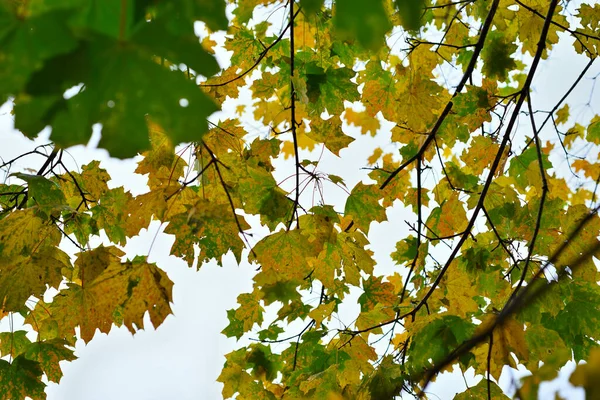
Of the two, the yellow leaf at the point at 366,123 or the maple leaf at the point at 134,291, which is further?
the yellow leaf at the point at 366,123

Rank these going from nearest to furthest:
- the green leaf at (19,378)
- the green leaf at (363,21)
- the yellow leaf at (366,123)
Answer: the green leaf at (363,21), the green leaf at (19,378), the yellow leaf at (366,123)

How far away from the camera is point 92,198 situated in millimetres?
2838

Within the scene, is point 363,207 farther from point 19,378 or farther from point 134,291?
point 19,378

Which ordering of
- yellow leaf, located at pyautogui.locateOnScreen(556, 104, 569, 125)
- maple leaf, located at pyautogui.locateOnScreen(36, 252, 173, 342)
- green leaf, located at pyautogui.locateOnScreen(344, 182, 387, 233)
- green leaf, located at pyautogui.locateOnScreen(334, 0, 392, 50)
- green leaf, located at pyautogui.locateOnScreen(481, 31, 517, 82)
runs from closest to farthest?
green leaf, located at pyautogui.locateOnScreen(334, 0, 392, 50) < maple leaf, located at pyautogui.locateOnScreen(36, 252, 173, 342) < green leaf, located at pyautogui.locateOnScreen(344, 182, 387, 233) < green leaf, located at pyautogui.locateOnScreen(481, 31, 517, 82) < yellow leaf, located at pyautogui.locateOnScreen(556, 104, 569, 125)

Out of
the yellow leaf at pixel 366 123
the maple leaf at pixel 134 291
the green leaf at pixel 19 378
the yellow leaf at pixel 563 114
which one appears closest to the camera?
the maple leaf at pixel 134 291

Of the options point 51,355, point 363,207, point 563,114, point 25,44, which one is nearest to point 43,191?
point 51,355

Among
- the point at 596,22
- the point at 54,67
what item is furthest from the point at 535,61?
the point at 54,67

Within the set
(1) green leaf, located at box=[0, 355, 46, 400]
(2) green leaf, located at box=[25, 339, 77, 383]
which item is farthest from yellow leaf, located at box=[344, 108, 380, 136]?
(1) green leaf, located at box=[0, 355, 46, 400]

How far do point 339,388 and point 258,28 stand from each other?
2.71m

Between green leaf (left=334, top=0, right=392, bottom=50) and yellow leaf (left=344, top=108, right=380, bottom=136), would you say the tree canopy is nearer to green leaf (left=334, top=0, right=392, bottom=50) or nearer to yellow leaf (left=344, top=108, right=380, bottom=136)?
green leaf (left=334, top=0, right=392, bottom=50)

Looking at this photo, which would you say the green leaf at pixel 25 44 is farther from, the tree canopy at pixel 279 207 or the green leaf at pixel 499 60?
the green leaf at pixel 499 60

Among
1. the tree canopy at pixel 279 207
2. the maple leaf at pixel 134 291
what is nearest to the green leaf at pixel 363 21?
the tree canopy at pixel 279 207

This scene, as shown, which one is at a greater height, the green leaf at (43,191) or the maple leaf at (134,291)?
the green leaf at (43,191)

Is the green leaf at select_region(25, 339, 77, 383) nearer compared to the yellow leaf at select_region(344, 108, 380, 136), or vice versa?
the green leaf at select_region(25, 339, 77, 383)
